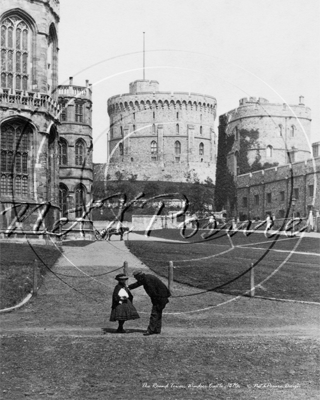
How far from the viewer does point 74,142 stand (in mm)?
60969

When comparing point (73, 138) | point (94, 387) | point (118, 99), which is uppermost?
point (118, 99)

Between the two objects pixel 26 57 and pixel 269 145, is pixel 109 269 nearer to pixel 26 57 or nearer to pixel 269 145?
pixel 26 57

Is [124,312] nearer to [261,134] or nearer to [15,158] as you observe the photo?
[15,158]

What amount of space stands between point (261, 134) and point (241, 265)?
61.1 m

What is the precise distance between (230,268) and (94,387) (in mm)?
17155

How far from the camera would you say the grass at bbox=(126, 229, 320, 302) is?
79.2 feet

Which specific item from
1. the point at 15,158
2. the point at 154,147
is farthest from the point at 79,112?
the point at 154,147

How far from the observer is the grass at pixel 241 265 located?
24.1 meters

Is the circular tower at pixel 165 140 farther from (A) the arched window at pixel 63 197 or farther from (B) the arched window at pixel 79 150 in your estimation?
(A) the arched window at pixel 63 197

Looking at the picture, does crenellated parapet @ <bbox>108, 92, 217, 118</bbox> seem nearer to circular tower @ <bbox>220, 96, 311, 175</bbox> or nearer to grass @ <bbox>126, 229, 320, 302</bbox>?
circular tower @ <bbox>220, 96, 311, 175</bbox>

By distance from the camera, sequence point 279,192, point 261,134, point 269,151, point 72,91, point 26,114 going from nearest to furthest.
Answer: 1. point 26,114
2. point 72,91
3. point 279,192
4. point 261,134
5. point 269,151

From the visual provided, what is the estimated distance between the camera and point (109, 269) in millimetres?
26484

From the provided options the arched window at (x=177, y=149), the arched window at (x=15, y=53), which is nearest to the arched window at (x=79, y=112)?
the arched window at (x=15, y=53)

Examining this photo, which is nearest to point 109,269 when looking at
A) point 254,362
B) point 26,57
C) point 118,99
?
point 254,362
